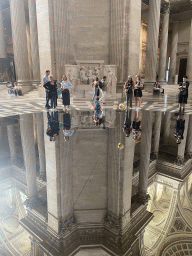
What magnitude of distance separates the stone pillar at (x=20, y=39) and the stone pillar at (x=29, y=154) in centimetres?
1171

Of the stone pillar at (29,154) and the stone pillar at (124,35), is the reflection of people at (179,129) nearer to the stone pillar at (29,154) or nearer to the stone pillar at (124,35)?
the stone pillar at (29,154)

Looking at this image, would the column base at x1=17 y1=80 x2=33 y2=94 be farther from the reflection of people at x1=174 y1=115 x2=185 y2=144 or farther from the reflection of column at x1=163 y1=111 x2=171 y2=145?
the reflection of people at x1=174 y1=115 x2=185 y2=144

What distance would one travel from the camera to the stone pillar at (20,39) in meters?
15.6

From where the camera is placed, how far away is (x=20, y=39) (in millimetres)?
16078

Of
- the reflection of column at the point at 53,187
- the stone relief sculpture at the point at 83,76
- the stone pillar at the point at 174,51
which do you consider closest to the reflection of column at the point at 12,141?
the reflection of column at the point at 53,187

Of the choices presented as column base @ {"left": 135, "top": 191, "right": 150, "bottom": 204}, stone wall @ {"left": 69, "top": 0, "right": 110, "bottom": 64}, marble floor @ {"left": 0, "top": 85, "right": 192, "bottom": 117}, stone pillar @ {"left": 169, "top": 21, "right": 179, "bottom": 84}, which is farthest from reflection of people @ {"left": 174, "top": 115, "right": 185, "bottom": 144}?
stone pillar @ {"left": 169, "top": 21, "right": 179, "bottom": 84}

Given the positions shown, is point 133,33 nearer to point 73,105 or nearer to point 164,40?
point 73,105

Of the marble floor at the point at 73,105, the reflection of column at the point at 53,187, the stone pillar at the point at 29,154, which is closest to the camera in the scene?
the reflection of column at the point at 53,187

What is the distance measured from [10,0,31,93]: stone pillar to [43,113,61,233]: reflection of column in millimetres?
14922

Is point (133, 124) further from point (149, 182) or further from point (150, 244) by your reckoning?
point (150, 244)

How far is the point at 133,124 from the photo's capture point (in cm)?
572

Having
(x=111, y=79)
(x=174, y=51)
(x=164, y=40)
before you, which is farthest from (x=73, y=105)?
(x=174, y=51)

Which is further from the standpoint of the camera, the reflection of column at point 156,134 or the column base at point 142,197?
the reflection of column at point 156,134

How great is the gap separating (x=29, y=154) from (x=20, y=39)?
1557 centimetres
